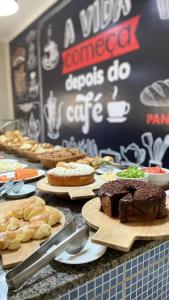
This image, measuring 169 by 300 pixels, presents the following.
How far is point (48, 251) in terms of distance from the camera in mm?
669

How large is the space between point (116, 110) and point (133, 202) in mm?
2426

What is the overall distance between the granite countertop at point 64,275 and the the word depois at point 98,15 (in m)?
2.74

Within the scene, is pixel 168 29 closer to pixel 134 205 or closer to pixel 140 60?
pixel 140 60

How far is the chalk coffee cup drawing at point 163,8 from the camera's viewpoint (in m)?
2.38

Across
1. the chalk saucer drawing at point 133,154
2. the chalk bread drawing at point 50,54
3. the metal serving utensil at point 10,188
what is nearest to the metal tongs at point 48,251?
the metal serving utensil at point 10,188

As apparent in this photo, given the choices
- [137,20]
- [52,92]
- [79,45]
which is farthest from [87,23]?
[52,92]

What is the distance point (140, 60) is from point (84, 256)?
8.04ft

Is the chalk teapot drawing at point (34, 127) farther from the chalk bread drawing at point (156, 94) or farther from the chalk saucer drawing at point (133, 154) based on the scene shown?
the chalk bread drawing at point (156, 94)

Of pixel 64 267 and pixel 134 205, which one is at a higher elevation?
pixel 134 205

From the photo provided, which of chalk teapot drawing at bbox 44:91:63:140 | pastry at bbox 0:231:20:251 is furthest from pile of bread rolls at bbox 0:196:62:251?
chalk teapot drawing at bbox 44:91:63:140

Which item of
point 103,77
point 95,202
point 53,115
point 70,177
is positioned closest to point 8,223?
point 95,202

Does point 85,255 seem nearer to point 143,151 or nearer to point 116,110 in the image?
point 143,151

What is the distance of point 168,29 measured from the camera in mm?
2430

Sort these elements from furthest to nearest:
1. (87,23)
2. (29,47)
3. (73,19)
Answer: (29,47)
(73,19)
(87,23)
